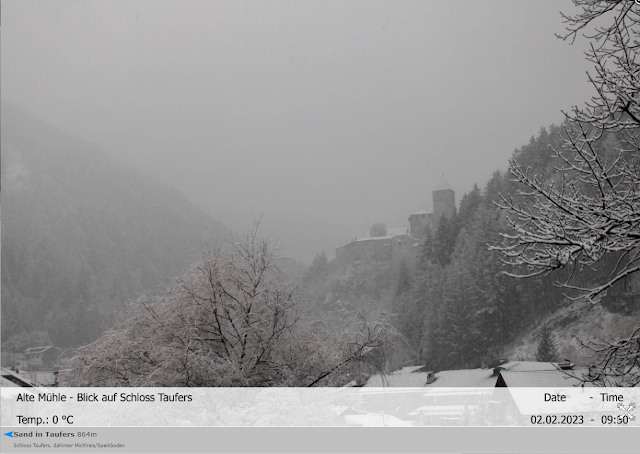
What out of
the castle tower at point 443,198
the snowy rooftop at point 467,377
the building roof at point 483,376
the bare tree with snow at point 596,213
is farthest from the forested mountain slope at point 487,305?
the castle tower at point 443,198

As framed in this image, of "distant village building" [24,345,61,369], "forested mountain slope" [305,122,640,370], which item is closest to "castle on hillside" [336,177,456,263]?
"forested mountain slope" [305,122,640,370]

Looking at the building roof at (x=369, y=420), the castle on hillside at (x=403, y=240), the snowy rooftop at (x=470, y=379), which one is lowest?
the snowy rooftop at (x=470, y=379)

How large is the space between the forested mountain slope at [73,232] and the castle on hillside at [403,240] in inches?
853

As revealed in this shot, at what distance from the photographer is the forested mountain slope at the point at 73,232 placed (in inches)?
3841

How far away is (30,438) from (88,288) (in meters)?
113

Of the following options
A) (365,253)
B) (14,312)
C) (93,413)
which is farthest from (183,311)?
(14,312)

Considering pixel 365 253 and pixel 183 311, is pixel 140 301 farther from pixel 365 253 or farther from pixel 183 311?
pixel 365 253

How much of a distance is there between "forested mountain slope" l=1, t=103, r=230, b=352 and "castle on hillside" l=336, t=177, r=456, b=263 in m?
21.7

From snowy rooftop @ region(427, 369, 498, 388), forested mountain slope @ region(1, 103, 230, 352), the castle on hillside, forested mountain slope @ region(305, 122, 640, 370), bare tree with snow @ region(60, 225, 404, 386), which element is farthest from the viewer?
forested mountain slope @ region(1, 103, 230, 352)

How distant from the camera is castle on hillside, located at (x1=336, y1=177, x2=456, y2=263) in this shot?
268 feet

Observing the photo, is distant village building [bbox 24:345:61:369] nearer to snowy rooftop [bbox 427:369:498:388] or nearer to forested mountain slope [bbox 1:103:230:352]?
forested mountain slope [bbox 1:103:230:352]

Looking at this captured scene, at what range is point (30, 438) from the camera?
17.3 ft

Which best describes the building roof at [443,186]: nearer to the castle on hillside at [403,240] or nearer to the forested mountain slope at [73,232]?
the castle on hillside at [403,240]

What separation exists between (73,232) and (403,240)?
9158 centimetres
